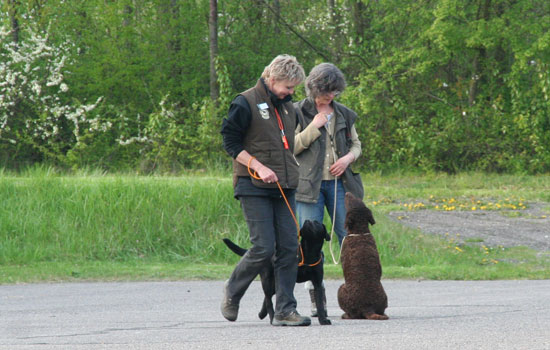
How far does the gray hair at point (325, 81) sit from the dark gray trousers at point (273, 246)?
3.38 ft

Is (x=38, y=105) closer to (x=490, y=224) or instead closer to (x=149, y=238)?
(x=149, y=238)

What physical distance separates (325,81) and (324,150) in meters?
0.62

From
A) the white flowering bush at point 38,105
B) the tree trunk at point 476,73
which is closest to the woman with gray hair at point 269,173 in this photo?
the white flowering bush at point 38,105

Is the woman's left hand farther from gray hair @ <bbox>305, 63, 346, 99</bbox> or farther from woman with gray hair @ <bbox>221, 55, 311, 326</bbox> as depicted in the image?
woman with gray hair @ <bbox>221, 55, 311, 326</bbox>

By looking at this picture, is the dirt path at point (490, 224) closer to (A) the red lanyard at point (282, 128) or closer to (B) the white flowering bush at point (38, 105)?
(A) the red lanyard at point (282, 128)

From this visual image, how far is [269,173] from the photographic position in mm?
6508

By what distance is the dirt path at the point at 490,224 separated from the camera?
13711mm

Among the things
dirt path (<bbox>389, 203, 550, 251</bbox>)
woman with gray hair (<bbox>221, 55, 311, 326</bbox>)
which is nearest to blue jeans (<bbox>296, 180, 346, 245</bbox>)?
woman with gray hair (<bbox>221, 55, 311, 326</bbox>)

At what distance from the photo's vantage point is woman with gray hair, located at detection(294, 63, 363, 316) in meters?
7.42

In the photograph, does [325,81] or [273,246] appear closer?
[273,246]

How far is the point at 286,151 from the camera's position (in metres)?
6.74

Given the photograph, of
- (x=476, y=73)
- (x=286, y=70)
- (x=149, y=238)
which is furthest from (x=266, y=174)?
(x=476, y=73)

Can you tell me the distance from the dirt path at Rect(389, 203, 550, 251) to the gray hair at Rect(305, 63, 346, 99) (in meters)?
6.79

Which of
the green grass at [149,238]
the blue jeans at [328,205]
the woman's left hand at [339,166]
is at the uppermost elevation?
the woman's left hand at [339,166]
